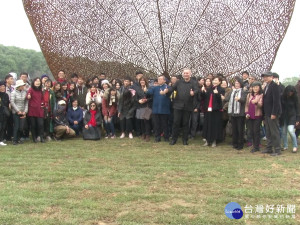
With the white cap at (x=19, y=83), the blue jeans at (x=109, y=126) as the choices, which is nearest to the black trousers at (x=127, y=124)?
the blue jeans at (x=109, y=126)

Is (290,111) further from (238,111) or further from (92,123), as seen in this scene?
(92,123)

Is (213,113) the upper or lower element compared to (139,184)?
upper

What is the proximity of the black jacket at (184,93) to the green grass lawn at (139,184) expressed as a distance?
1008mm

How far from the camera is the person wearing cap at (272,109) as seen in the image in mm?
5781

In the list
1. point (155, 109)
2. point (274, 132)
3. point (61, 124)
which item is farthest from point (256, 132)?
point (61, 124)

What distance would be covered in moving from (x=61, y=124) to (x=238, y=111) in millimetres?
4158

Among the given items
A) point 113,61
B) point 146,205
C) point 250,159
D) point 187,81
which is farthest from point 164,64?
point 146,205

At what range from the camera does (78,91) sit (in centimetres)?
820

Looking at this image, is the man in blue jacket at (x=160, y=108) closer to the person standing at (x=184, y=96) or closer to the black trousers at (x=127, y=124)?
the person standing at (x=184, y=96)

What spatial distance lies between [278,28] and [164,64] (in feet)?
9.68

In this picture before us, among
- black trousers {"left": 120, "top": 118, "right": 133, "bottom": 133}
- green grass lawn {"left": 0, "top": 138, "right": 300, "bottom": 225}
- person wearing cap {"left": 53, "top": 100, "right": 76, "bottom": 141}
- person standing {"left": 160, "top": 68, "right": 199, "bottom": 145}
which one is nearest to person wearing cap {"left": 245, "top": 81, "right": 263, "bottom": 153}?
green grass lawn {"left": 0, "top": 138, "right": 300, "bottom": 225}

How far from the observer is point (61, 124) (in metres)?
7.73

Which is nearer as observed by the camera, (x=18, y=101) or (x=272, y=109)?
(x=272, y=109)

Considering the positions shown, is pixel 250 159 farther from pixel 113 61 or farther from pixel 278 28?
pixel 113 61
